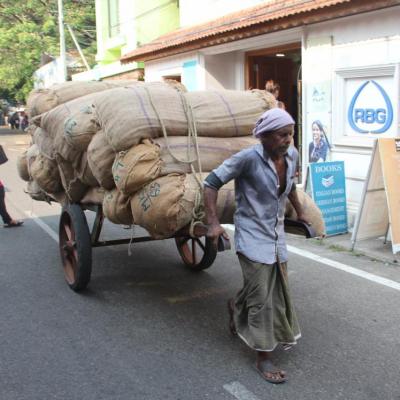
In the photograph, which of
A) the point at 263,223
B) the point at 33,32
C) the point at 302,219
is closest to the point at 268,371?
the point at 263,223

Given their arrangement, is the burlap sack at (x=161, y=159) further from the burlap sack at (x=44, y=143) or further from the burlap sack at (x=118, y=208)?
the burlap sack at (x=44, y=143)

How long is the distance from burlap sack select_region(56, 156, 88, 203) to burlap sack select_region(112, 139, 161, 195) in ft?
4.01

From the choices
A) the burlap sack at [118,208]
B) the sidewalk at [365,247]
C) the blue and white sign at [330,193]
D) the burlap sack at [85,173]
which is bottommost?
the sidewalk at [365,247]

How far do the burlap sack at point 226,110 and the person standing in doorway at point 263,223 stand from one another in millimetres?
711

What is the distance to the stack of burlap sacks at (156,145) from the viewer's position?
351cm

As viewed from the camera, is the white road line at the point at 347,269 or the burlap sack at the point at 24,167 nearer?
the white road line at the point at 347,269

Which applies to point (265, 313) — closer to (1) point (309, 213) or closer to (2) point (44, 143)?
(1) point (309, 213)

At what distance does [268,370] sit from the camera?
3.35 meters

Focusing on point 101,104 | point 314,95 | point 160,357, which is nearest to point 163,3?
point 314,95

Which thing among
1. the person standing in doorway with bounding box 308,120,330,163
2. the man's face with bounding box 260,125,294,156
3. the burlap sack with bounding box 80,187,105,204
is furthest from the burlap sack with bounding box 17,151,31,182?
the person standing in doorway with bounding box 308,120,330,163

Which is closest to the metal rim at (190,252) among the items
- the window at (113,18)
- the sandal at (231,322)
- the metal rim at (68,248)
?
the metal rim at (68,248)

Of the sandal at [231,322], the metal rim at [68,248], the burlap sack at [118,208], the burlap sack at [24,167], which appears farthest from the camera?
the burlap sack at [24,167]

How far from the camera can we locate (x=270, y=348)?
3.37 m

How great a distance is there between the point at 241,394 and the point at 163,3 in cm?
1580
